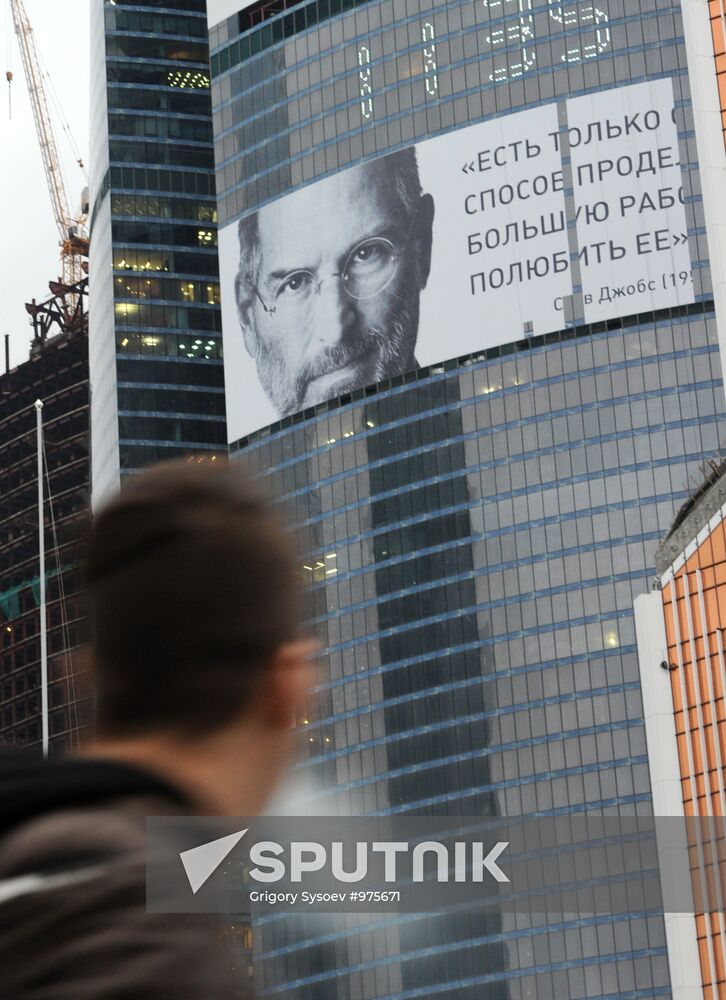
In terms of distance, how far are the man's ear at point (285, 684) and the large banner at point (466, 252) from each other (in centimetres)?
15925

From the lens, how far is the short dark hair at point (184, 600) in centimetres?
265

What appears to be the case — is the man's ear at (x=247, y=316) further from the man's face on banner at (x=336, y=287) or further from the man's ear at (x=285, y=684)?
the man's ear at (x=285, y=684)

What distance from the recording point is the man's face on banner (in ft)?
557

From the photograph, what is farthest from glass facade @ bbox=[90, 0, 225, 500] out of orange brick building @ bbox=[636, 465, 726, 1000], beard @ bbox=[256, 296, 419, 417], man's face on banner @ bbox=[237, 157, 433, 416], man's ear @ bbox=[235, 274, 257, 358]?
orange brick building @ bbox=[636, 465, 726, 1000]

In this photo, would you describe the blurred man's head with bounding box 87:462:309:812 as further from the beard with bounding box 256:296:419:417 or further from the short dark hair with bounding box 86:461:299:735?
the beard with bounding box 256:296:419:417

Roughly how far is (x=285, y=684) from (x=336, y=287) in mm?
170825

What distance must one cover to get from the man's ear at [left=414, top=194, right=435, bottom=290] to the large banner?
0.11 metres

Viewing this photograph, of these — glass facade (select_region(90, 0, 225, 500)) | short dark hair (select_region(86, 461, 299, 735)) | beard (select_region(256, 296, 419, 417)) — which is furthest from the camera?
glass facade (select_region(90, 0, 225, 500))

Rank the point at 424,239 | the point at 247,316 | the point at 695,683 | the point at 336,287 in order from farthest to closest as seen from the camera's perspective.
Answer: the point at 247,316 → the point at 336,287 → the point at 424,239 → the point at 695,683

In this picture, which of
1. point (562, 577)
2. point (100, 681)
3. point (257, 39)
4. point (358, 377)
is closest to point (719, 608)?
point (562, 577)

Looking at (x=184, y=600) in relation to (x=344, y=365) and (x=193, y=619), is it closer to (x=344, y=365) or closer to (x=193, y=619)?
(x=193, y=619)

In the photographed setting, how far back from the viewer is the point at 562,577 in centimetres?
15638

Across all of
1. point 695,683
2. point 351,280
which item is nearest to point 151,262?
point 351,280

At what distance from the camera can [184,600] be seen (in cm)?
268
